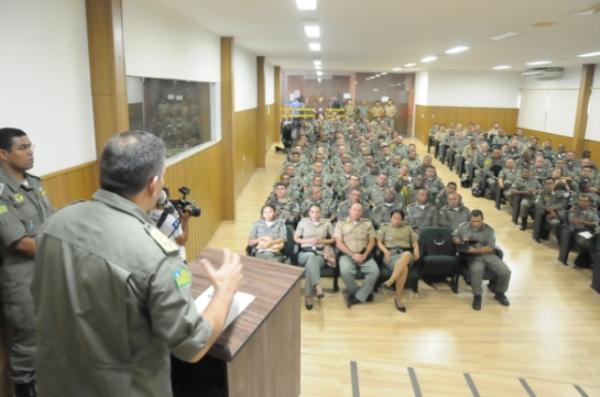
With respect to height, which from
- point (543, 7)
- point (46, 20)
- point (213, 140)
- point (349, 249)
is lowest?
point (349, 249)

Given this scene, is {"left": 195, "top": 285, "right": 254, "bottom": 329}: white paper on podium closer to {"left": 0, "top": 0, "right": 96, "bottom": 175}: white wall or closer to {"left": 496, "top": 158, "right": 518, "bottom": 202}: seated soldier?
{"left": 0, "top": 0, "right": 96, "bottom": 175}: white wall

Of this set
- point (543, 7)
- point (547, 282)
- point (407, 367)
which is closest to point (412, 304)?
point (407, 367)

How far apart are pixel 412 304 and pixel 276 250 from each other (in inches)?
65.2

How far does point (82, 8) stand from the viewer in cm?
316

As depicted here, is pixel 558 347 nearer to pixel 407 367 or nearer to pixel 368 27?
pixel 407 367

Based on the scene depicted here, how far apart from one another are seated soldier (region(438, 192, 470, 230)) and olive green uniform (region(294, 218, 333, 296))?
165 cm

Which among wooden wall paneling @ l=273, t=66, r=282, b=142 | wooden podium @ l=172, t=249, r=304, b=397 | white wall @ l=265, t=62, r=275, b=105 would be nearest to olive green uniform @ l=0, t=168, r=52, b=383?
wooden podium @ l=172, t=249, r=304, b=397

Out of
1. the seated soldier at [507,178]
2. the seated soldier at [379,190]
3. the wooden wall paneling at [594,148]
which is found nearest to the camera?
the seated soldier at [379,190]

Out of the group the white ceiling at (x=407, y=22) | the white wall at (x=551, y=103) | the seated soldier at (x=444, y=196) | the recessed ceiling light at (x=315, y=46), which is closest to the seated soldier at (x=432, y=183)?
the seated soldier at (x=444, y=196)

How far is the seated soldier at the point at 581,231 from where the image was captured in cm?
577

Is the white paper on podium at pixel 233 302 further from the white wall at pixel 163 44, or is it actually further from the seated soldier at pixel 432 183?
the seated soldier at pixel 432 183

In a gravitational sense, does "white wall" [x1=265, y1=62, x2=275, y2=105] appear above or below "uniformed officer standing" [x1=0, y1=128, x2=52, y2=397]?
above

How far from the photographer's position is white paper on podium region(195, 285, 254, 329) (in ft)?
5.34

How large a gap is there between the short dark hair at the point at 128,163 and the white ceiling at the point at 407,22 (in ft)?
11.7
